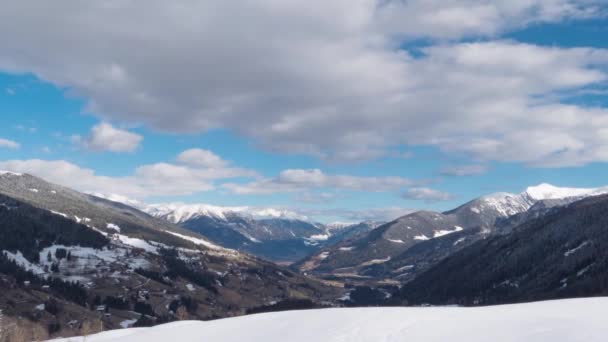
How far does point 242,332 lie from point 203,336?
10.1ft

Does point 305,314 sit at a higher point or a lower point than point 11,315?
higher

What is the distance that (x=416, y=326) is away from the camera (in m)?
32.8

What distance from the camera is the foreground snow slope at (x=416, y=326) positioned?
2811 centimetres

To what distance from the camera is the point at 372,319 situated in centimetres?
3609

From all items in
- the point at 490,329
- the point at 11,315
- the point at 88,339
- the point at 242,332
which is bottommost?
the point at 11,315

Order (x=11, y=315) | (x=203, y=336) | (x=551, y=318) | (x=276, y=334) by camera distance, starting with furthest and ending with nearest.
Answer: (x=11, y=315) → (x=203, y=336) → (x=276, y=334) → (x=551, y=318)

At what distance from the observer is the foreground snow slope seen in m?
28.1

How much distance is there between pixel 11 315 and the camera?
191500 mm

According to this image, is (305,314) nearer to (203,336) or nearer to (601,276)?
(203,336)

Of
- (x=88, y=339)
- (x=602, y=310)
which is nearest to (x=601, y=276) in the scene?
(x=602, y=310)

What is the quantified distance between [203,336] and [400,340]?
53.2 feet

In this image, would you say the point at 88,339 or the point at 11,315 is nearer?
the point at 88,339


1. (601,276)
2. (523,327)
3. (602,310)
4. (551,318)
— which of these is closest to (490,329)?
(523,327)

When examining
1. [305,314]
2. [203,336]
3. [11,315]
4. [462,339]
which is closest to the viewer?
[462,339]
